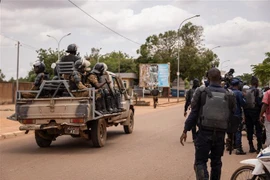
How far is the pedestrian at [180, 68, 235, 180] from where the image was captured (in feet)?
17.9

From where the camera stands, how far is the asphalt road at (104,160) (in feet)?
24.5

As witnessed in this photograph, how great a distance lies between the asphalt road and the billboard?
124 feet

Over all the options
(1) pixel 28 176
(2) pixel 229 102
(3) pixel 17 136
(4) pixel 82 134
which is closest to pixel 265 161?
(2) pixel 229 102

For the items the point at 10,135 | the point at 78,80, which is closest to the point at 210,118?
the point at 78,80

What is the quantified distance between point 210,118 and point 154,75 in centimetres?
4616

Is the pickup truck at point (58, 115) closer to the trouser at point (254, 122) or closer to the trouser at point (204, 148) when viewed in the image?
the trouser at point (254, 122)

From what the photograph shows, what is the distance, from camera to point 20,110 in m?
10.2

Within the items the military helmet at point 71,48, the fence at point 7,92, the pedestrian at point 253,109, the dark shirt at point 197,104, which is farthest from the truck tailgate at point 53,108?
the fence at point 7,92

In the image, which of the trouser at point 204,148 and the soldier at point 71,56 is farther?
the soldier at point 71,56

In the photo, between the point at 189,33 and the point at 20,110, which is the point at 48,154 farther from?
the point at 189,33

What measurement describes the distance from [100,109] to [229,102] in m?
5.70

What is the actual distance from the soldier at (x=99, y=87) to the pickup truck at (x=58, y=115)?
1.09 ft

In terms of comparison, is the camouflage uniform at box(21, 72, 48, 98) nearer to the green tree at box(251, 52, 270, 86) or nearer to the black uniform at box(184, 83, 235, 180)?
the black uniform at box(184, 83, 235, 180)

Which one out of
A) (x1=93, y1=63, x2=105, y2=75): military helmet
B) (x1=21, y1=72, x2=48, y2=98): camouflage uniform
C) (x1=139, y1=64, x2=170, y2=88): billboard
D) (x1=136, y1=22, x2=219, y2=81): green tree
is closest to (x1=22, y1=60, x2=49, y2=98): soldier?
(x1=21, y1=72, x2=48, y2=98): camouflage uniform
